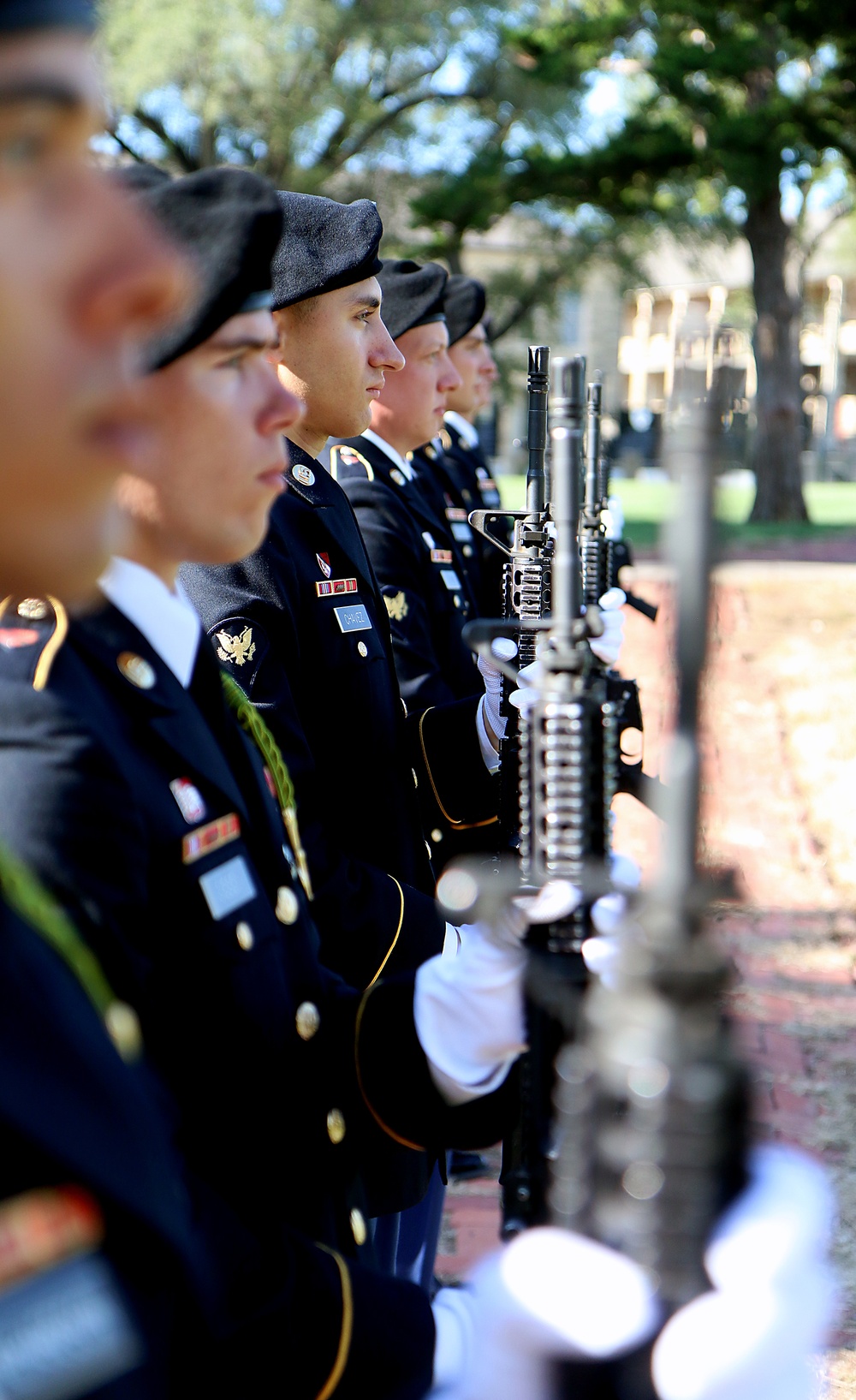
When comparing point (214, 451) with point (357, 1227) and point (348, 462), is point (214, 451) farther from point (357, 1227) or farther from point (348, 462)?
point (348, 462)

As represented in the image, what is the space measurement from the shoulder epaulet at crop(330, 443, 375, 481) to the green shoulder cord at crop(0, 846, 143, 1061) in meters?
2.48

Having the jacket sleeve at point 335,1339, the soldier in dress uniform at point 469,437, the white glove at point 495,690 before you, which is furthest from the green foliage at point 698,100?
the jacket sleeve at point 335,1339

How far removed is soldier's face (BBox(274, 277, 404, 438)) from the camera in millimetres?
2646

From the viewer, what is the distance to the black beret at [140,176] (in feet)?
4.83

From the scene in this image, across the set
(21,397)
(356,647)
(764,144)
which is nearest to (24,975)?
(21,397)

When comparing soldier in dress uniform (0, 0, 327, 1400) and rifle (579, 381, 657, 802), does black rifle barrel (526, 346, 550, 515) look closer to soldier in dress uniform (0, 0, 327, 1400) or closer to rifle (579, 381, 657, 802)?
rifle (579, 381, 657, 802)

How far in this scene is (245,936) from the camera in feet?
4.70

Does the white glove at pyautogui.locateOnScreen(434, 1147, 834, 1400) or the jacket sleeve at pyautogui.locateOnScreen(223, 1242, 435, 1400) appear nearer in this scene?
the white glove at pyautogui.locateOnScreen(434, 1147, 834, 1400)

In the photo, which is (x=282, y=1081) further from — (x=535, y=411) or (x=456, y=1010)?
(x=535, y=411)

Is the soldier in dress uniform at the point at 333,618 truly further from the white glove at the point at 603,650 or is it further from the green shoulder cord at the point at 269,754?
the green shoulder cord at the point at 269,754

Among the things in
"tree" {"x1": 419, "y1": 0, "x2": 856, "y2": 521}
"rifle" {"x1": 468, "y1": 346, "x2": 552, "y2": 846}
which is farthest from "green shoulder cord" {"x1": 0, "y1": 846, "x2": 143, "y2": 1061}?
"tree" {"x1": 419, "y1": 0, "x2": 856, "y2": 521}

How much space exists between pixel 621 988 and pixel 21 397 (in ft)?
1.92

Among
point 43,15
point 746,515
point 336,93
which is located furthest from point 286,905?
point 336,93

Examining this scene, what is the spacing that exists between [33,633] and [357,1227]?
33.3 inches
